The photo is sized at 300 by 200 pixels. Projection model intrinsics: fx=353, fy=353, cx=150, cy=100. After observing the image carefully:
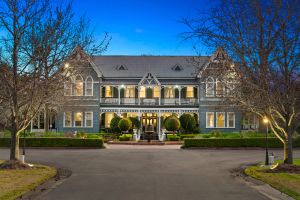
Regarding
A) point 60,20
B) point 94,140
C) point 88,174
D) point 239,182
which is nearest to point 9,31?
point 60,20

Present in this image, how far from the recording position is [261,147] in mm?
31062

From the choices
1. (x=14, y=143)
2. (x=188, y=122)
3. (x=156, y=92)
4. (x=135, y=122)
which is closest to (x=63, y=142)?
(x=14, y=143)

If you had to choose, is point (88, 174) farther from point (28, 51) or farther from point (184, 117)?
point (184, 117)

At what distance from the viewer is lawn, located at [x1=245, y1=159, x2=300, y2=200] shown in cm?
1171

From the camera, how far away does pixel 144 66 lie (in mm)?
49156

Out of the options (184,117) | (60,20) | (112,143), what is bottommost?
(112,143)

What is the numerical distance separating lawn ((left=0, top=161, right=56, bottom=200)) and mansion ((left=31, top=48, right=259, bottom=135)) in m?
27.9

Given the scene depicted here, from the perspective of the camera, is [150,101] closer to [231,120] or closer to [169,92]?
[169,92]

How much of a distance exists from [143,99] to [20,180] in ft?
113

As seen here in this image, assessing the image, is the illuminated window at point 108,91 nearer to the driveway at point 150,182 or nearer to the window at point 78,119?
the window at point 78,119

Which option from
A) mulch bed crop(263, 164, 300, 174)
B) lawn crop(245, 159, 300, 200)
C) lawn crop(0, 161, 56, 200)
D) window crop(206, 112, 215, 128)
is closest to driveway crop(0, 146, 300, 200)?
lawn crop(0, 161, 56, 200)

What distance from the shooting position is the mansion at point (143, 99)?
1789 inches

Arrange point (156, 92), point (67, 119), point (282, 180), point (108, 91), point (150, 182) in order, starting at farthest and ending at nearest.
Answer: point (156, 92), point (108, 91), point (67, 119), point (282, 180), point (150, 182)

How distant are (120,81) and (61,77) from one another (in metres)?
29.6
